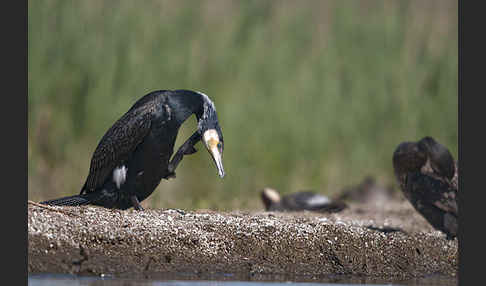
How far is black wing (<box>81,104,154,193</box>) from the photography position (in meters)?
6.13

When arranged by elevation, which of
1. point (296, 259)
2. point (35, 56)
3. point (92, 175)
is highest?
point (35, 56)

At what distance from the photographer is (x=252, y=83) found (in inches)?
416

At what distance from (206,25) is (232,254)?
18.1 ft

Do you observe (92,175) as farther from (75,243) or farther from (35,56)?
(35,56)

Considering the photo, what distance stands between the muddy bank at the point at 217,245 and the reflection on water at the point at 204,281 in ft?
0.41

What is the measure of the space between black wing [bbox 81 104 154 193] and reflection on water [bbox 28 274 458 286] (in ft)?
4.29

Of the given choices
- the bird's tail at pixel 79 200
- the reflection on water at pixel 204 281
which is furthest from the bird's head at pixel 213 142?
the bird's tail at pixel 79 200

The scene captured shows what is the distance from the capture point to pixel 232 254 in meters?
5.65

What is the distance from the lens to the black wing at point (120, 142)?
613 cm

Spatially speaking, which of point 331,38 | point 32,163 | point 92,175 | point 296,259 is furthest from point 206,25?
point 296,259

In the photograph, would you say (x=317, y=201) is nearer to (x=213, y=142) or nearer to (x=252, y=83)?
(x=252, y=83)

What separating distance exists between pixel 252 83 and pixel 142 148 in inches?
177

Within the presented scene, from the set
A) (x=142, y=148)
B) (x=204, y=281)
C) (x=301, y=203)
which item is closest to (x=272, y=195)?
(x=301, y=203)

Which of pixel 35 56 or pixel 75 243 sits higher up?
pixel 35 56
